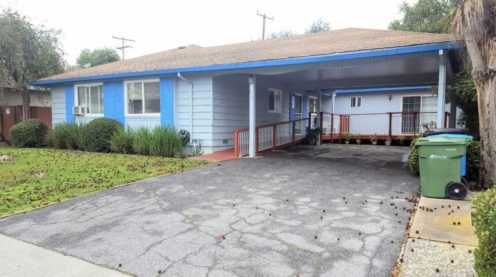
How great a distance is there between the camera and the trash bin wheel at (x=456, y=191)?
17.3 feet

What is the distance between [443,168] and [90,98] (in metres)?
12.9

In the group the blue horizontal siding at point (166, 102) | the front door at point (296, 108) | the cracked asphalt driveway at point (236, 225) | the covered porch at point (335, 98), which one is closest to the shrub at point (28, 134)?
the blue horizontal siding at point (166, 102)

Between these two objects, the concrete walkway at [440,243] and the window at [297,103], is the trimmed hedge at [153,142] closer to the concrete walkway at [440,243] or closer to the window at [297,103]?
the window at [297,103]

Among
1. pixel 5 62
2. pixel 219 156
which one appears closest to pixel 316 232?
pixel 219 156

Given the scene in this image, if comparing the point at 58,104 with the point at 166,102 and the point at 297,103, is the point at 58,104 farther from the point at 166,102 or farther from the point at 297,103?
the point at 297,103

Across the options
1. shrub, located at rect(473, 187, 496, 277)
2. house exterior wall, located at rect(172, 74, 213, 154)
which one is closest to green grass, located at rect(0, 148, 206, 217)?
house exterior wall, located at rect(172, 74, 213, 154)

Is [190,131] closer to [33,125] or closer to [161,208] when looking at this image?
[161,208]

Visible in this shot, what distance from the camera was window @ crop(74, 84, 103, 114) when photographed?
13.5 meters

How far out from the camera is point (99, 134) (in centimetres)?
1205

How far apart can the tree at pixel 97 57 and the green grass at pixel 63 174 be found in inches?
1177

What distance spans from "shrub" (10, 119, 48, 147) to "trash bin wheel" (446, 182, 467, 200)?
48.2ft

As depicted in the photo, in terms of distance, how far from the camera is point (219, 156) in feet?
33.8

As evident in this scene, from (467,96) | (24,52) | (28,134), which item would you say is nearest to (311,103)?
(467,96)

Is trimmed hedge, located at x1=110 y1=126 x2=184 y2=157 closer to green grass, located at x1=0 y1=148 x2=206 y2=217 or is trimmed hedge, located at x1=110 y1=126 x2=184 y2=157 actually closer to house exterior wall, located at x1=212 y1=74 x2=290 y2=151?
green grass, located at x1=0 y1=148 x2=206 y2=217
